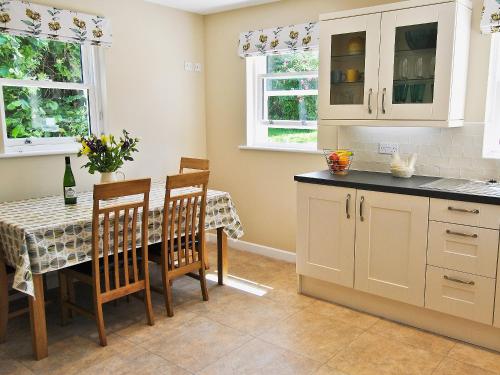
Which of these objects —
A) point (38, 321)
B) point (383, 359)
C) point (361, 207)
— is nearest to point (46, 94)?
point (38, 321)

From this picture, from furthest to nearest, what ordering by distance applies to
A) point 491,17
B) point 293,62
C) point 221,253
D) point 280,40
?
point 293,62 → point 280,40 → point 221,253 → point 491,17

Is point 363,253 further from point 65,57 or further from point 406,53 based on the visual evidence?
point 65,57

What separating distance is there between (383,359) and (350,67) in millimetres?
1965

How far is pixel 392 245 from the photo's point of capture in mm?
2857

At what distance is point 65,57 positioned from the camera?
11.7 ft

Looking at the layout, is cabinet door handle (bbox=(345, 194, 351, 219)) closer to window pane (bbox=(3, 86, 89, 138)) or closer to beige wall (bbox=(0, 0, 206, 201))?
beige wall (bbox=(0, 0, 206, 201))

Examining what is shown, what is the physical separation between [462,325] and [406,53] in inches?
69.7

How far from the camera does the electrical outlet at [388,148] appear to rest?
3.33m

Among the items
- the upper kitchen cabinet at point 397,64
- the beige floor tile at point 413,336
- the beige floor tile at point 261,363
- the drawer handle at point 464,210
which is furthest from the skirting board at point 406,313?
the upper kitchen cabinet at point 397,64

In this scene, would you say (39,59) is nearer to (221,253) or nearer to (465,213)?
(221,253)

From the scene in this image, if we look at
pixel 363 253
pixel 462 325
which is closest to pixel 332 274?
pixel 363 253

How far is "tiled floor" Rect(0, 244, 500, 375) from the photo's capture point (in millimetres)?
2443

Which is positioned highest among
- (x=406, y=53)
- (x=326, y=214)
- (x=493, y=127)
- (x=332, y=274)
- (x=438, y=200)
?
(x=406, y=53)

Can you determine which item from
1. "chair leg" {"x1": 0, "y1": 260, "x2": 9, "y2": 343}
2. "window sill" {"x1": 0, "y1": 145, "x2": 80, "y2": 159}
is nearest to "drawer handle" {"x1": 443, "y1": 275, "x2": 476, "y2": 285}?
"chair leg" {"x1": 0, "y1": 260, "x2": 9, "y2": 343}
